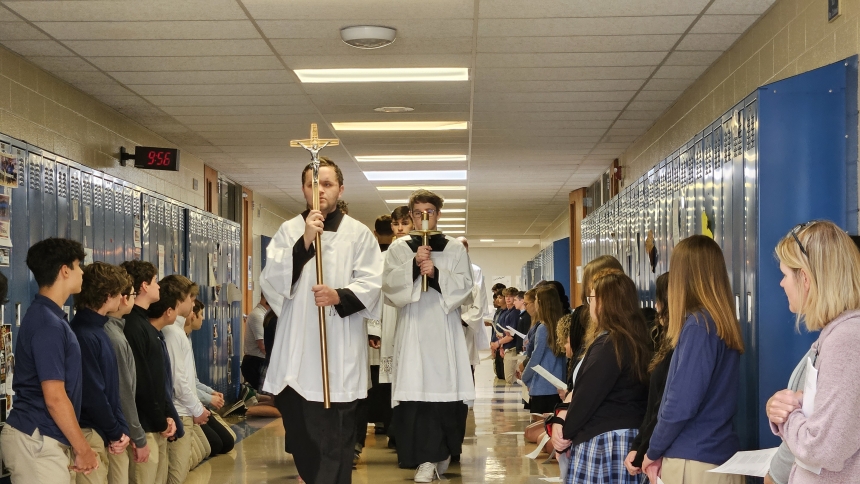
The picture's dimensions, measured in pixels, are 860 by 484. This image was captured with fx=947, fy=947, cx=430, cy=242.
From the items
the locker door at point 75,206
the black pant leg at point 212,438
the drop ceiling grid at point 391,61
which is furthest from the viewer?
the black pant leg at point 212,438

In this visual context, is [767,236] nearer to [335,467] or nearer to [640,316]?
[640,316]

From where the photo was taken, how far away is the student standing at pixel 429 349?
A: 575 cm

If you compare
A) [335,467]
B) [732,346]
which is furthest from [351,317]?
[732,346]

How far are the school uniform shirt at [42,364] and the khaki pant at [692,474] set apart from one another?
2.39 m

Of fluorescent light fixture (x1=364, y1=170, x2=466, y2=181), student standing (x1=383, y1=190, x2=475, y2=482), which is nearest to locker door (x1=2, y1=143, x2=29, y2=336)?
student standing (x1=383, y1=190, x2=475, y2=482)

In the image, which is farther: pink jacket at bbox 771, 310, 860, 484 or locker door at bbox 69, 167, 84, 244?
locker door at bbox 69, 167, 84, 244

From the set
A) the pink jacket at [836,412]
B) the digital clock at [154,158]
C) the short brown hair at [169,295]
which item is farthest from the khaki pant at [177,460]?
the pink jacket at [836,412]

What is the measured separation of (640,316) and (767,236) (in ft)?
2.79

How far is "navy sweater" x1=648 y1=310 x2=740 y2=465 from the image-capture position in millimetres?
3129

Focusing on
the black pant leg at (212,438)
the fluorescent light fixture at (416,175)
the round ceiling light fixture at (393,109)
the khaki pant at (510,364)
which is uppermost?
the round ceiling light fixture at (393,109)

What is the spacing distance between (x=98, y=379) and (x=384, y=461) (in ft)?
9.24

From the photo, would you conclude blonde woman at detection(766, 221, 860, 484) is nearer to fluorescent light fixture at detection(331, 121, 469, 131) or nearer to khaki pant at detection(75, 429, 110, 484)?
khaki pant at detection(75, 429, 110, 484)

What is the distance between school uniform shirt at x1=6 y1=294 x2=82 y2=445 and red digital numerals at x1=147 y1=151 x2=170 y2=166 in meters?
4.41

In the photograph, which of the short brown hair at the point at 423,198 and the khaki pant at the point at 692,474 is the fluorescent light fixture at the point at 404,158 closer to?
the short brown hair at the point at 423,198
